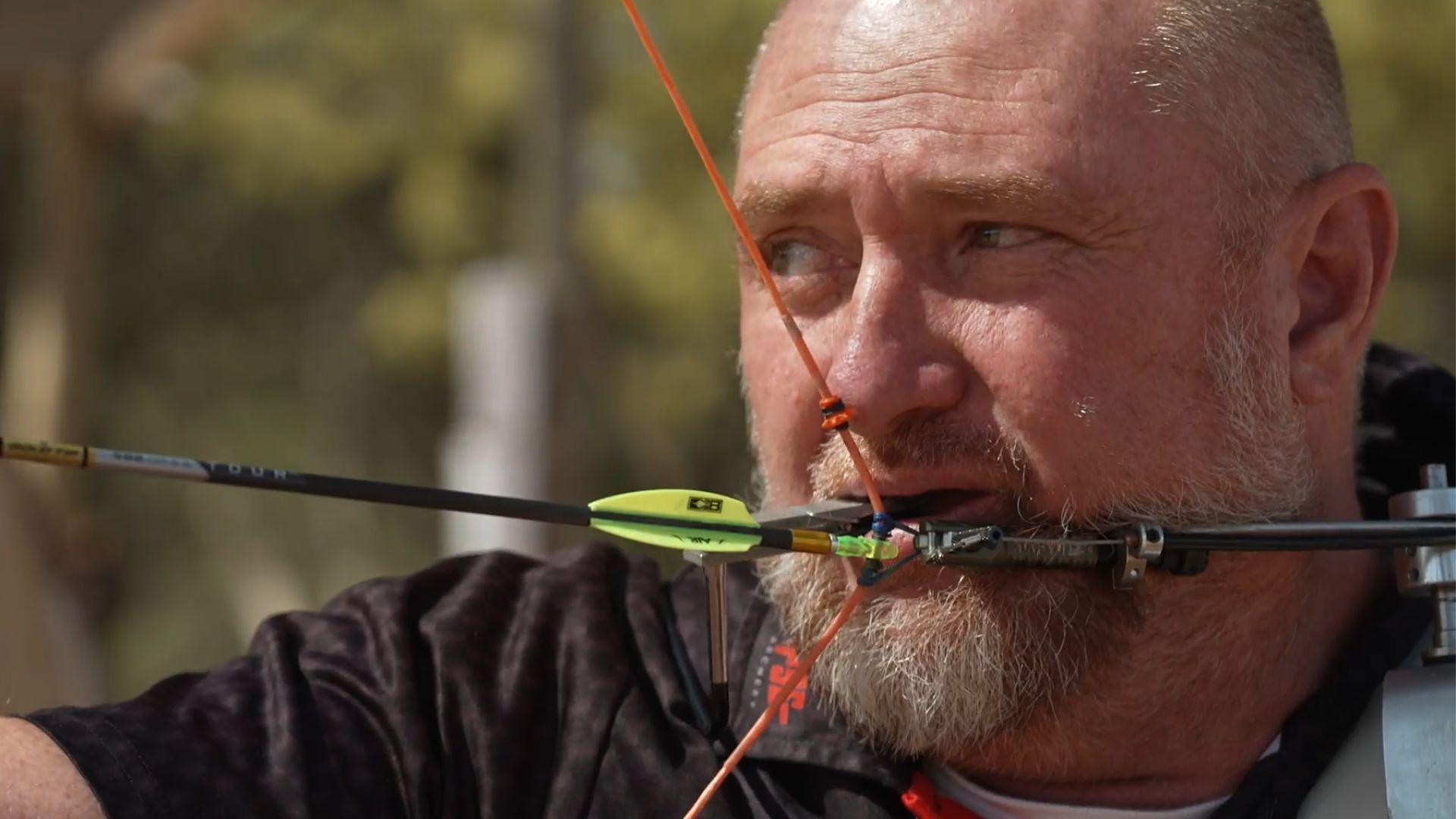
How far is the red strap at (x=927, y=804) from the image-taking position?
172 centimetres

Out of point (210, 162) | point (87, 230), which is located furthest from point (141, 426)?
point (87, 230)

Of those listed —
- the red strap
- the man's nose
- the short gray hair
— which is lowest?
the red strap

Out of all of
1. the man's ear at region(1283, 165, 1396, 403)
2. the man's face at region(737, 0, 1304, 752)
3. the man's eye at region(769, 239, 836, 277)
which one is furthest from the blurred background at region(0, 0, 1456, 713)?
the man's ear at region(1283, 165, 1396, 403)

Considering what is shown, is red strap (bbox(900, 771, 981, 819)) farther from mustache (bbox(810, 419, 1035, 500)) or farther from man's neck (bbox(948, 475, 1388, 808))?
mustache (bbox(810, 419, 1035, 500))

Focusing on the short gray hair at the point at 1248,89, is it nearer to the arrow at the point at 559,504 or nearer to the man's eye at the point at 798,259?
the man's eye at the point at 798,259

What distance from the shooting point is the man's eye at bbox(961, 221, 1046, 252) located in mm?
1688

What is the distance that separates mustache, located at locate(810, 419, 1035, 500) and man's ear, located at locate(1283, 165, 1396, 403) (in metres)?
0.37

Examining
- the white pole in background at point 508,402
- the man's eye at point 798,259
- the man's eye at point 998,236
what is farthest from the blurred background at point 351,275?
the man's eye at point 998,236

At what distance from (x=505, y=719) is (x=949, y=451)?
0.53 m

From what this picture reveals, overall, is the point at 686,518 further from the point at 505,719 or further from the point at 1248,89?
the point at 1248,89

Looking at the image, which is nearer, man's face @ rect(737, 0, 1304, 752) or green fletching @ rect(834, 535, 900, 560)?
green fletching @ rect(834, 535, 900, 560)

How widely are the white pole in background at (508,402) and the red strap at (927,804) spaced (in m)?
3.34

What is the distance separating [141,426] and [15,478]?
8592 mm

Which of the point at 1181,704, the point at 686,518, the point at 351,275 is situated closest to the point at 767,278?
the point at 686,518
